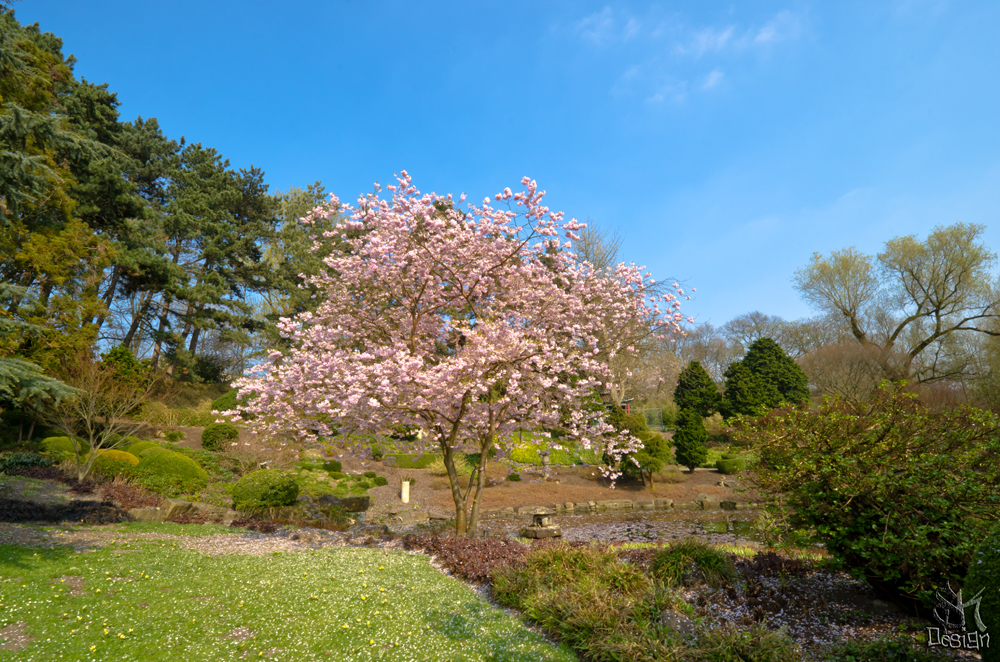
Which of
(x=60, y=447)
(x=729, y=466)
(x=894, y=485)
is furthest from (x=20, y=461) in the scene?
(x=729, y=466)

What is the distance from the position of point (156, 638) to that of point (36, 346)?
1682 centimetres

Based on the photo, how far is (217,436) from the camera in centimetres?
2039

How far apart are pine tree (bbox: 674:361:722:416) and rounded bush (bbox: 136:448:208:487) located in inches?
934

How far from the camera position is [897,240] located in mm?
29953

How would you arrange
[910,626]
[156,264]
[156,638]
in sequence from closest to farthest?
[156,638] < [910,626] < [156,264]

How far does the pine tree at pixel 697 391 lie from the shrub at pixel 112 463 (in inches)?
997

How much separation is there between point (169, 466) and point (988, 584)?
17423 mm

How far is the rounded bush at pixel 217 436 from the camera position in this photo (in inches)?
799

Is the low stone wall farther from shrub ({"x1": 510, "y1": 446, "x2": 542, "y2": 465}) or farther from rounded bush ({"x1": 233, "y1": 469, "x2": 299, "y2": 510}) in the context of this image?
rounded bush ({"x1": 233, "y1": 469, "x2": 299, "y2": 510})

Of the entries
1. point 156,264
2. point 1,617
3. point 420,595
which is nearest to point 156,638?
point 1,617

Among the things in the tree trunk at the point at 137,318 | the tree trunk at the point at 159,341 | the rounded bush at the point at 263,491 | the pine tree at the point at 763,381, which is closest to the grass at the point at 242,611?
the rounded bush at the point at 263,491

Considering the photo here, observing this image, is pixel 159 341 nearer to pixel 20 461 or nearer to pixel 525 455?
pixel 20 461

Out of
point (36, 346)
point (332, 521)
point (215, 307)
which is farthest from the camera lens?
point (215, 307)

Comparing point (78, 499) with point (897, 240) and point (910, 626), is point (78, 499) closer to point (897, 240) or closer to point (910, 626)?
point (910, 626)
